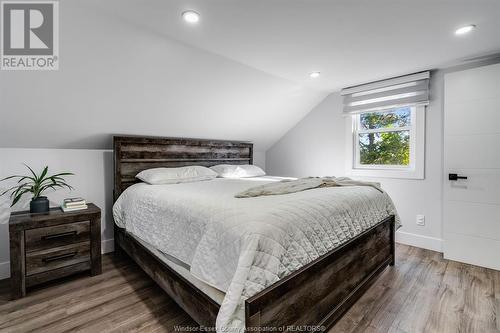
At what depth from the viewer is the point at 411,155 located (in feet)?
10.6

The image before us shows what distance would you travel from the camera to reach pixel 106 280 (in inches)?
89.9

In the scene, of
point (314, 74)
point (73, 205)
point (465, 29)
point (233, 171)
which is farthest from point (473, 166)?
point (73, 205)

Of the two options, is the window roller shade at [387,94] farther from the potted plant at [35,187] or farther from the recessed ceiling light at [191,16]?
the potted plant at [35,187]

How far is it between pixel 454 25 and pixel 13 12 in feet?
10.6

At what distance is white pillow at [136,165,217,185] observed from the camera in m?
2.70

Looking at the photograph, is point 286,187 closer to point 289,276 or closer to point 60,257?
point 289,276

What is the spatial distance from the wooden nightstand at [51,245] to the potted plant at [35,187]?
0.09 metres

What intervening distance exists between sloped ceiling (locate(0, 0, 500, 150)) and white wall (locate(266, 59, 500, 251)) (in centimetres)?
68

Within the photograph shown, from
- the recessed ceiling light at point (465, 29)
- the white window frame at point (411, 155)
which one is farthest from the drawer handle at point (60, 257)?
the recessed ceiling light at point (465, 29)

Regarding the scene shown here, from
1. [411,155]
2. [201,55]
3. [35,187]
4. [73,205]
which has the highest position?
[201,55]

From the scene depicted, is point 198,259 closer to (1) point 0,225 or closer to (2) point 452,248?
(1) point 0,225

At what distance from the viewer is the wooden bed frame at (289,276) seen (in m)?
1.24

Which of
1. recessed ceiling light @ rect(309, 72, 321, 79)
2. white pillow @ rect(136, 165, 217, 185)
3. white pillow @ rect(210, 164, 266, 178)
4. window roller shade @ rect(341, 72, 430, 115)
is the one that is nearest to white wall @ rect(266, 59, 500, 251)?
window roller shade @ rect(341, 72, 430, 115)

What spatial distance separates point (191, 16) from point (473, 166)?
3120 mm
